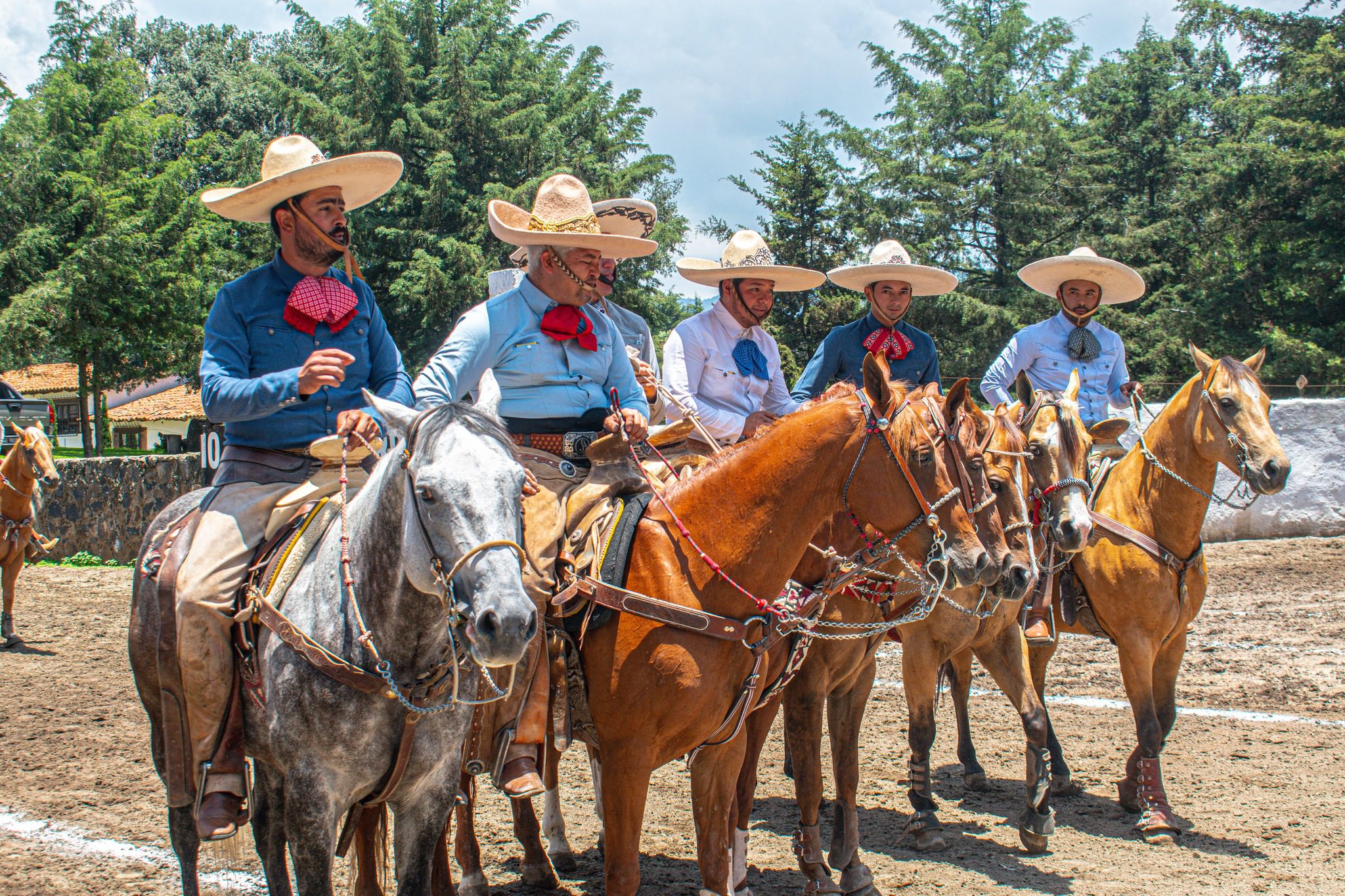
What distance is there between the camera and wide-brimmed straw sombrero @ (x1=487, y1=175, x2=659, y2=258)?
164 inches

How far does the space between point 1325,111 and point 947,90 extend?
1068cm

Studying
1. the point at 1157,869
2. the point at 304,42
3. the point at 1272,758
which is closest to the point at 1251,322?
the point at 1272,758

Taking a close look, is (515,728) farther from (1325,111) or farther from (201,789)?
(1325,111)

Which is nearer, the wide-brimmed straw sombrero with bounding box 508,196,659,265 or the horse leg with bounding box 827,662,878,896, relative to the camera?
the horse leg with bounding box 827,662,878,896

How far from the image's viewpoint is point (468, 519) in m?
2.70

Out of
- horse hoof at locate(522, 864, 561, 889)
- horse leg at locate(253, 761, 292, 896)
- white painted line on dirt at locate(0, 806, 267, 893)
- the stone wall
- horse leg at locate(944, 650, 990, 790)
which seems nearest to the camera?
horse leg at locate(253, 761, 292, 896)

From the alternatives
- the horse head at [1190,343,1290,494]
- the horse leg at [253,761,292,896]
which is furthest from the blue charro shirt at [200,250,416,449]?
the horse head at [1190,343,1290,494]

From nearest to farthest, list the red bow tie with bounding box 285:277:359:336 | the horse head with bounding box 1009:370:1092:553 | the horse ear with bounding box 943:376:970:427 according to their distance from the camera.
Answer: the red bow tie with bounding box 285:277:359:336 < the horse ear with bounding box 943:376:970:427 < the horse head with bounding box 1009:370:1092:553

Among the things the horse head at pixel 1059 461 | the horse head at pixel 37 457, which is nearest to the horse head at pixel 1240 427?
the horse head at pixel 1059 461

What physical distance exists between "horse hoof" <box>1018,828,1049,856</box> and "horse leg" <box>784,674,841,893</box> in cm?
Answer: 128

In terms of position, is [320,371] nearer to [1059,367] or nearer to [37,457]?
[1059,367]

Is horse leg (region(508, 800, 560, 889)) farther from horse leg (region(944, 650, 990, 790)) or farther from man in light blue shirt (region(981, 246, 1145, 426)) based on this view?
man in light blue shirt (region(981, 246, 1145, 426))

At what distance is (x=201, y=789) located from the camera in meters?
3.48

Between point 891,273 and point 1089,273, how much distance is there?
1877mm
